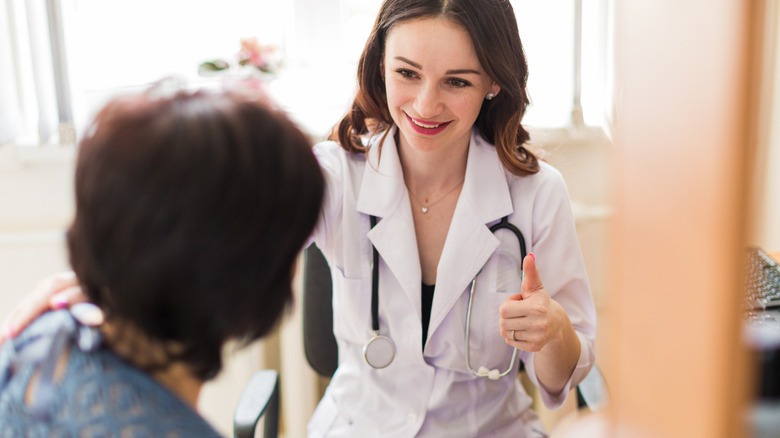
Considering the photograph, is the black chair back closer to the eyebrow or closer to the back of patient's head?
the eyebrow

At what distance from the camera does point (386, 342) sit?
43.1 inches

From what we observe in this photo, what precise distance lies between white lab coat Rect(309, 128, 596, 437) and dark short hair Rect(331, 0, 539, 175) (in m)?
0.07

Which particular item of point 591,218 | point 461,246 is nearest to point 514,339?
point 461,246

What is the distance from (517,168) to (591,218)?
66cm

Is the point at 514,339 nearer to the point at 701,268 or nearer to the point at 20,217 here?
the point at 701,268

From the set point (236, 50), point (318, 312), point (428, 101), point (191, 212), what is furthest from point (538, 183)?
point (236, 50)

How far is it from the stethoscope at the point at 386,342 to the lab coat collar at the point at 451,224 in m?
0.02

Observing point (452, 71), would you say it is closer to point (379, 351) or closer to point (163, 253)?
point (379, 351)

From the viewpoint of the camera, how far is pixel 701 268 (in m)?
0.21

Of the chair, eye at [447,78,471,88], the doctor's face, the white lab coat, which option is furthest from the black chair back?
eye at [447,78,471,88]

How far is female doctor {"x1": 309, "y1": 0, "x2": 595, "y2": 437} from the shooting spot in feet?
3.54

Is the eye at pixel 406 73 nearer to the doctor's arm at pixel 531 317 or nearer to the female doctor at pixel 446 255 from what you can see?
the female doctor at pixel 446 255

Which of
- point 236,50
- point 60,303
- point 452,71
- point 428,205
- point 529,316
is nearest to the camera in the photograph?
point 60,303

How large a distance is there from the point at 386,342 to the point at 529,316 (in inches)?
11.0
